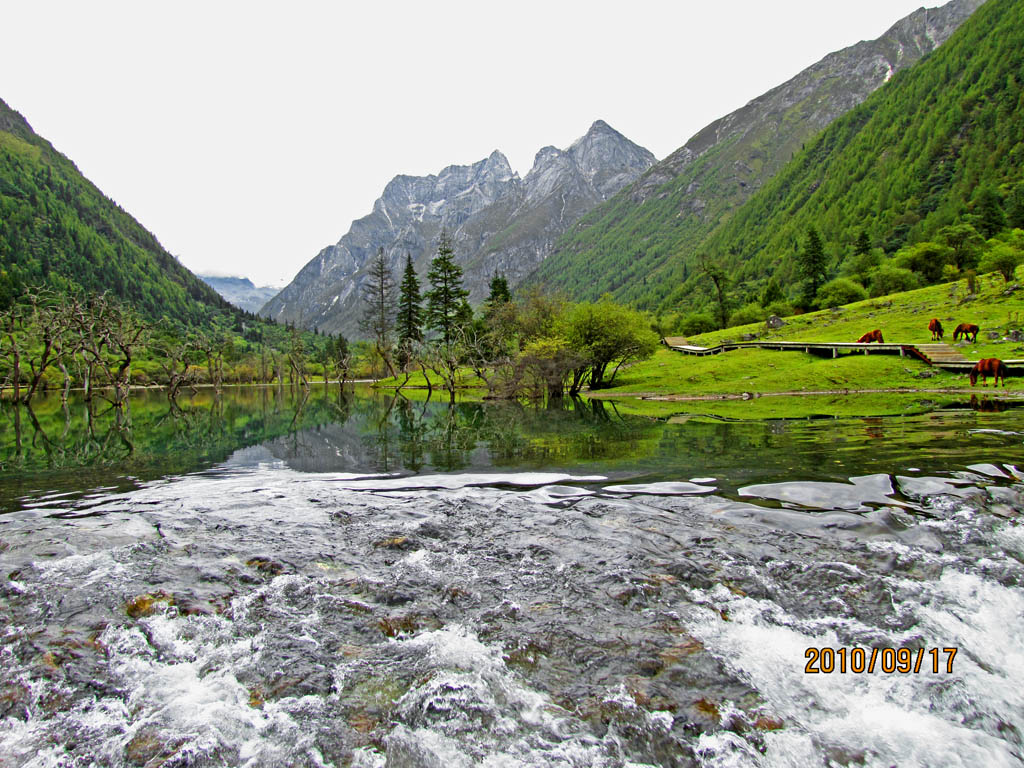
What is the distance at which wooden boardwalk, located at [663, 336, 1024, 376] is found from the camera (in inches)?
1473

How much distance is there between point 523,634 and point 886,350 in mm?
50464

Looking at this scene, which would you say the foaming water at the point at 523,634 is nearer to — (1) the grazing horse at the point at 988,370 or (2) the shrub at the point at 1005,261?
(1) the grazing horse at the point at 988,370

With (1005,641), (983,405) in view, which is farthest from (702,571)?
(983,405)

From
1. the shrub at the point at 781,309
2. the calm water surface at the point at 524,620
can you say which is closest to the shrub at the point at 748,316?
the shrub at the point at 781,309

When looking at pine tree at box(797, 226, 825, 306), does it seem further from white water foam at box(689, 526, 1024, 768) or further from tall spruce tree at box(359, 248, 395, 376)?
white water foam at box(689, 526, 1024, 768)

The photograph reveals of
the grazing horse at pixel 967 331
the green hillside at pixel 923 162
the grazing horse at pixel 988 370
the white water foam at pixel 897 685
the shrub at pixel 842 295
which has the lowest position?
the white water foam at pixel 897 685

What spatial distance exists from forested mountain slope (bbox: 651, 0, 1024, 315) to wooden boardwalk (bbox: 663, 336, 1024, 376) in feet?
319

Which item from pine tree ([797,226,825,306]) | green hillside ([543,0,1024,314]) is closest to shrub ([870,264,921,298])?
pine tree ([797,226,825,306])

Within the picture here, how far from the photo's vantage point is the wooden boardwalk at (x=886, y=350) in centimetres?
3741

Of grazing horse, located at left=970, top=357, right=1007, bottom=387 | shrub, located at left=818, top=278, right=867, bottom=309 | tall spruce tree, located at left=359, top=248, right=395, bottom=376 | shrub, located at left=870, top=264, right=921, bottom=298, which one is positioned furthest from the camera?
tall spruce tree, located at left=359, top=248, right=395, bottom=376

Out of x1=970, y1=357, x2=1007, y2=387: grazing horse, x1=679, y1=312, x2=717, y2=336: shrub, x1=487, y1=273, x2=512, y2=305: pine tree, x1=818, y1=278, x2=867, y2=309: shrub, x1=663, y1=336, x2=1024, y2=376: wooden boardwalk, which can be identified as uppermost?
x1=487, y1=273, x2=512, y2=305: pine tree

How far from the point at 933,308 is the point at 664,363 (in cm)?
2932

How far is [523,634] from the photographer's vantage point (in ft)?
21.9

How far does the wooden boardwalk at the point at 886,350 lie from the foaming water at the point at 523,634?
34.3 m
